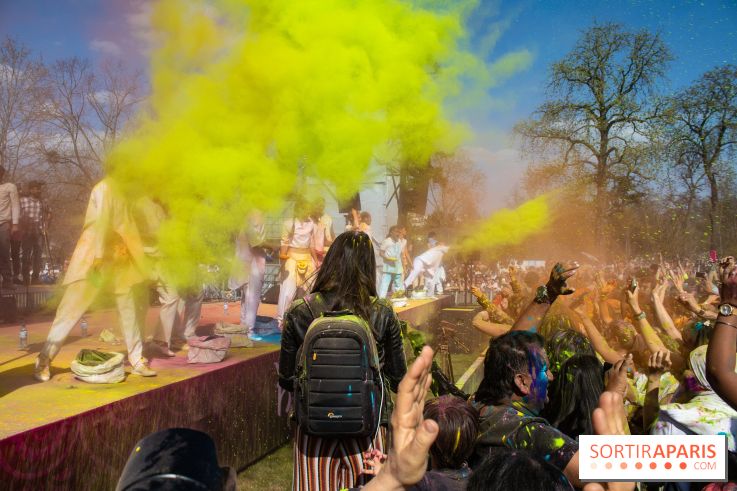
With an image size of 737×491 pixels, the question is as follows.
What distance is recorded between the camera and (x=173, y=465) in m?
1.08

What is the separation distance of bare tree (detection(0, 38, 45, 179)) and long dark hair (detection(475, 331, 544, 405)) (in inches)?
100.0

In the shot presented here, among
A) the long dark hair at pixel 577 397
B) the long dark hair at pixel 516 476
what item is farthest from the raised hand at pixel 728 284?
the long dark hair at pixel 516 476

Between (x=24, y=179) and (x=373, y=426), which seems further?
(x=24, y=179)

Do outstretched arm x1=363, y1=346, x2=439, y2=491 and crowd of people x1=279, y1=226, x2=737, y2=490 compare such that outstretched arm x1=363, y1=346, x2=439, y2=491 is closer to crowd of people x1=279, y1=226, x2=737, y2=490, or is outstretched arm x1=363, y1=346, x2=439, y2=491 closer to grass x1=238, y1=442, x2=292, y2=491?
crowd of people x1=279, y1=226, x2=737, y2=490

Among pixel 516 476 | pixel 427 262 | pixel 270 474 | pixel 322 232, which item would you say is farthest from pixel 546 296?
pixel 427 262

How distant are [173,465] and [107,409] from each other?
2123 mm

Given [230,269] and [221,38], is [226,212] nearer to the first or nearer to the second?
[230,269]

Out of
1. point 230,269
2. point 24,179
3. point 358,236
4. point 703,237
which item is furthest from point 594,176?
point 24,179

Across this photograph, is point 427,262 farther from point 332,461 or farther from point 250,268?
point 332,461

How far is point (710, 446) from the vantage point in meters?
1.26

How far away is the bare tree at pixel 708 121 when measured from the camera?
7.20m

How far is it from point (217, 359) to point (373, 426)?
6.51ft

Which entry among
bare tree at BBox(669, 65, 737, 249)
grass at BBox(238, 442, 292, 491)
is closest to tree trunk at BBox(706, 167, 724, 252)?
bare tree at BBox(669, 65, 737, 249)

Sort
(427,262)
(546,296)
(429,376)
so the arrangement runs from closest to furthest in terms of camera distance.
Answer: (429,376) < (546,296) < (427,262)
